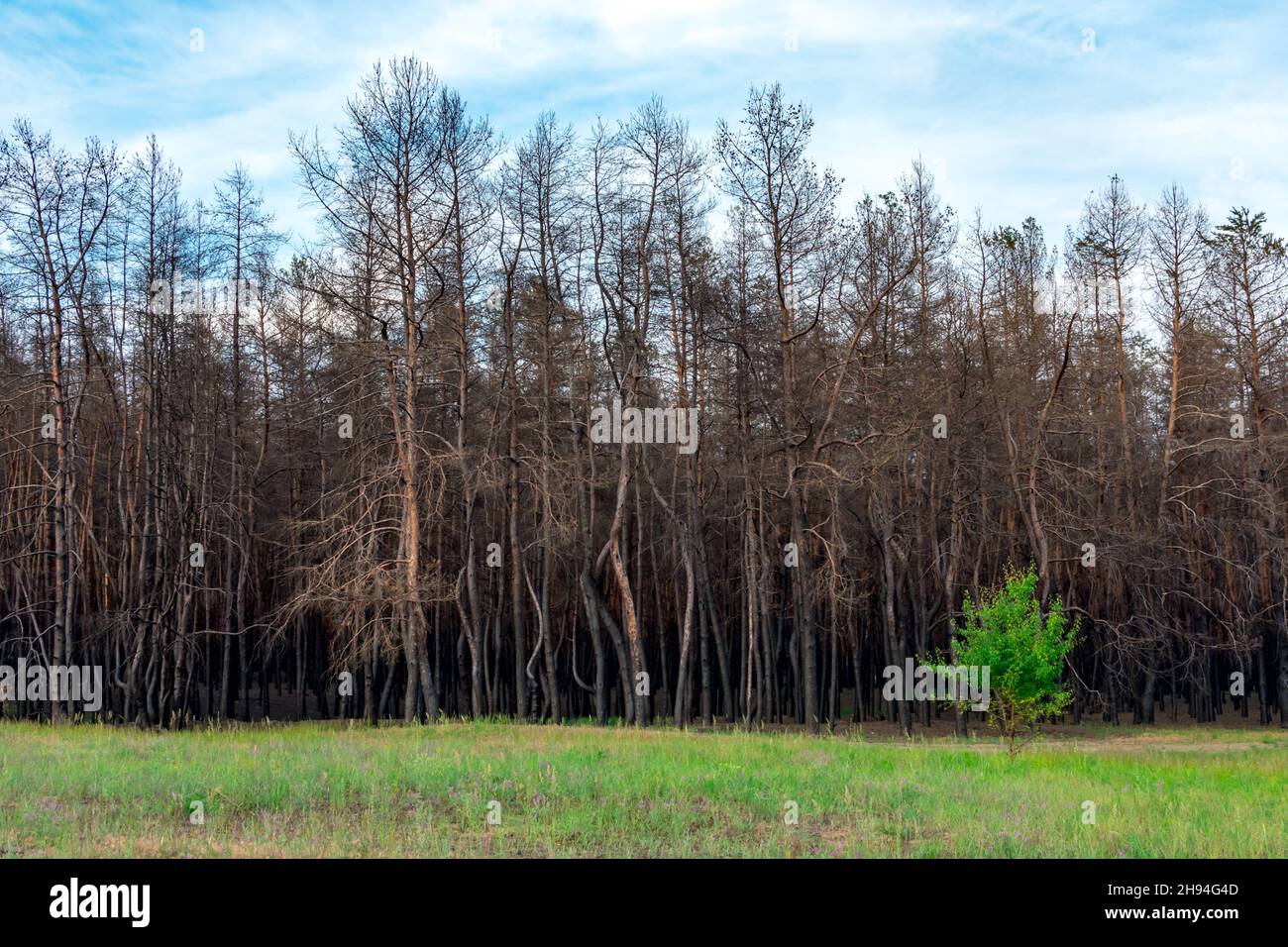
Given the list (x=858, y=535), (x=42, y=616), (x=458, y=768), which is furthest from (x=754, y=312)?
(x=42, y=616)

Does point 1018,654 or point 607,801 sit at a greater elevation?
point 1018,654

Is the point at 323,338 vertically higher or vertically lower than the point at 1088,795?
higher

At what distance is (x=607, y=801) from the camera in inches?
493

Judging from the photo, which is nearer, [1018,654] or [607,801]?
[607,801]

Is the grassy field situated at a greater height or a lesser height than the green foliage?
lesser

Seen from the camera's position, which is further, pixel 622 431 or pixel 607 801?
pixel 622 431

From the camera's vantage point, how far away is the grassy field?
10.4 metres

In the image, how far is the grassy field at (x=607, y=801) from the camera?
409 inches

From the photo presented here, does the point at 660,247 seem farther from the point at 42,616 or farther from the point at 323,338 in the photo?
the point at 42,616

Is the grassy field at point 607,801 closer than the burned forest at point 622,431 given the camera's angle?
Yes

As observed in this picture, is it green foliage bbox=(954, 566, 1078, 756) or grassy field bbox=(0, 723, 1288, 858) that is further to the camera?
green foliage bbox=(954, 566, 1078, 756)

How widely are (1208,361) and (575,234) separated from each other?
21306 mm

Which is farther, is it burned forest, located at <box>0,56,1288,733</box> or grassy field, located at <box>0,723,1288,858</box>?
burned forest, located at <box>0,56,1288,733</box>

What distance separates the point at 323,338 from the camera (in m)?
31.1
